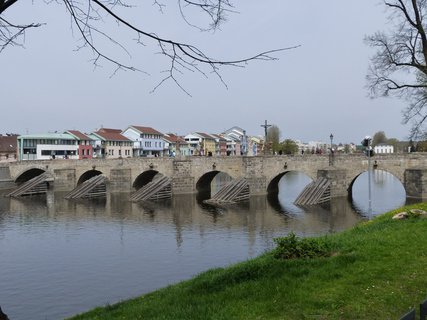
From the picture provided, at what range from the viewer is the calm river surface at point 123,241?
15445 mm

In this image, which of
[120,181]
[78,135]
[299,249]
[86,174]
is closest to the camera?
[299,249]

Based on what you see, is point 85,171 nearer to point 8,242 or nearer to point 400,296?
point 8,242

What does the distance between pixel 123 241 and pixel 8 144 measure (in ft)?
228

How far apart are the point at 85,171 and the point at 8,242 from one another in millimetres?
31886

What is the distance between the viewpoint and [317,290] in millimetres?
6965

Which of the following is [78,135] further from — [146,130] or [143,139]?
[146,130]

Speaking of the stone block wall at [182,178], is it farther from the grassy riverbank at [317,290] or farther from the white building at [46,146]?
the grassy riverbank at [317,290]

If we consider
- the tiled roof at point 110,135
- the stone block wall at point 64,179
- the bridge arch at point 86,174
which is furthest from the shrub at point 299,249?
the tiled roof at point 110,135

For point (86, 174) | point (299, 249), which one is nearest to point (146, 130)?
point (86, 174)

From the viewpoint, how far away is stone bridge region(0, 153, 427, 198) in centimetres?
3988

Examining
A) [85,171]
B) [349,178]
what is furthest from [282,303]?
[85,171]

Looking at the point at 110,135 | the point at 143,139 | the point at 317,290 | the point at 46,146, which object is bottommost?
the point at 317,290

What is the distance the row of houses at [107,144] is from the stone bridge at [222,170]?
1287 cm

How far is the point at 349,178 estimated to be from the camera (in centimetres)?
4181
